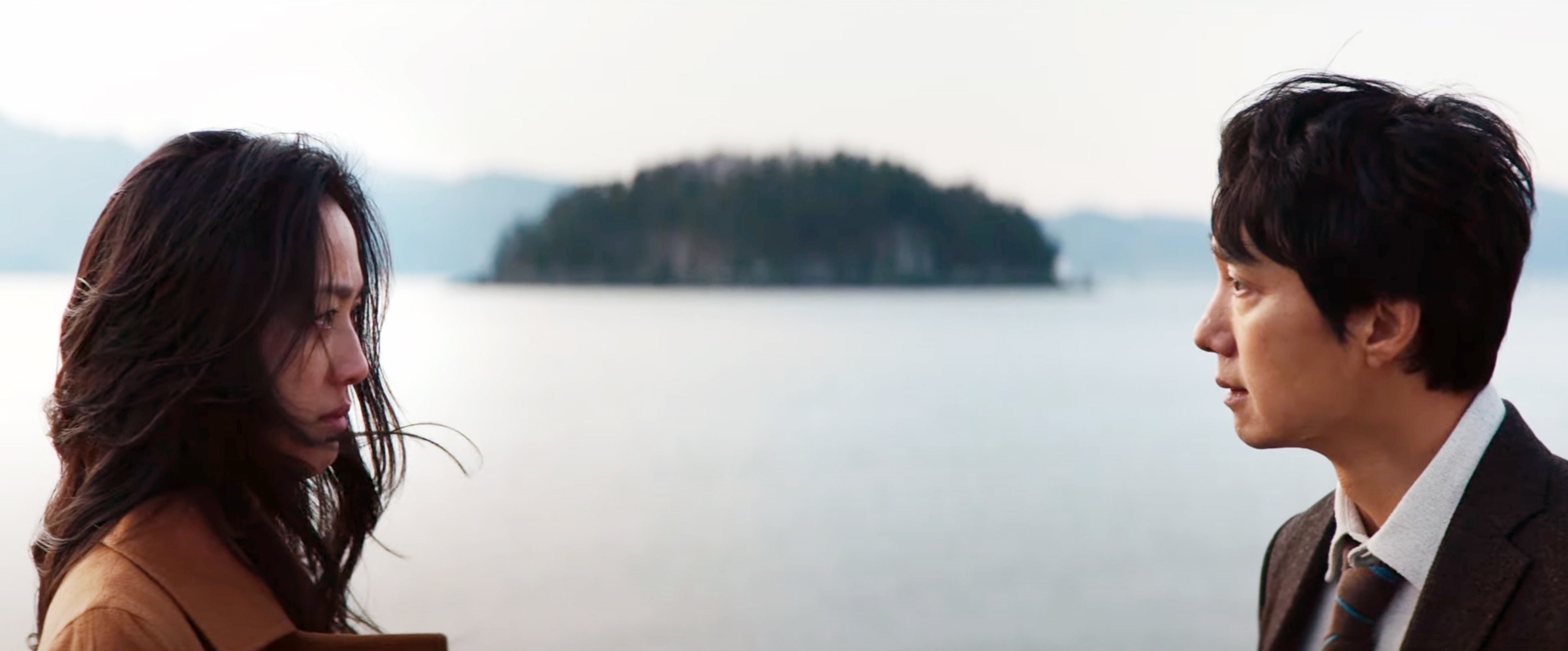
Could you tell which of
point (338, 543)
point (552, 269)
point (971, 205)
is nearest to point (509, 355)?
point (552, 269)

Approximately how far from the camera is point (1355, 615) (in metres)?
1.70

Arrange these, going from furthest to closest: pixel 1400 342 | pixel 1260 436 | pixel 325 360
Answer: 1. pixel 1260 436
2. pixel 1400 342
3. pixel 325 360

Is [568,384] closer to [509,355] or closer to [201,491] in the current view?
Answer: [509,355]

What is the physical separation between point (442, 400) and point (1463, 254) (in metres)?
29.9

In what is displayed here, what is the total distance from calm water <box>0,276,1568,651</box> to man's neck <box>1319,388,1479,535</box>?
5.37ft

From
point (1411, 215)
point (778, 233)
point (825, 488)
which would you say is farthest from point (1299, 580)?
point (778, 233)

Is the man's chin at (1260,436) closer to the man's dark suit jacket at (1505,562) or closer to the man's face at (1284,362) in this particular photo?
the man's face at (1284,362)

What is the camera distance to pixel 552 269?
144 feet

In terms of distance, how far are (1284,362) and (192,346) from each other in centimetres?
128

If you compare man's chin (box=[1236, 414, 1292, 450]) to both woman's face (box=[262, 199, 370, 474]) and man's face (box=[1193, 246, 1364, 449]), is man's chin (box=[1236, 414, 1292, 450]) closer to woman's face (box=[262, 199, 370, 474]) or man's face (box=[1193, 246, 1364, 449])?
man's face (box=[1193, 246, 1364, 449])

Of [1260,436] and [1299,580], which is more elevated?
[1260,436]

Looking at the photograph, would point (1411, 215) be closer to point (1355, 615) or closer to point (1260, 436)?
point (1260, 436)

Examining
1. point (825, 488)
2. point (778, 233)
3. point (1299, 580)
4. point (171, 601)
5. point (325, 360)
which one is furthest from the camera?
point (778, 233)

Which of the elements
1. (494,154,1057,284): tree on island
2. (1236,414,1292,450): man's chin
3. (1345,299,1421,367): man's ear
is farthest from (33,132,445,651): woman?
(494,154,1057,284): tree on island
